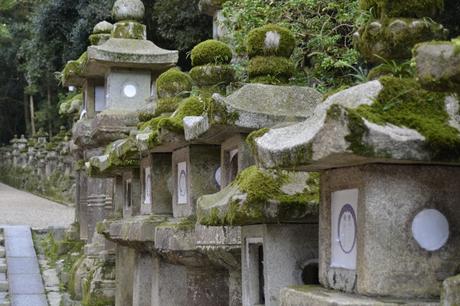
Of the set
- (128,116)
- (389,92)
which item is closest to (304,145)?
(389,92)

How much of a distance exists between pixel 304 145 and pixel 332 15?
25.4ft

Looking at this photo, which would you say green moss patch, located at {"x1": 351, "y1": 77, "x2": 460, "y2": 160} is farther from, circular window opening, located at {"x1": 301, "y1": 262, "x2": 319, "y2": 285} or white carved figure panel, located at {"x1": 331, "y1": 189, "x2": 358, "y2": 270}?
circular window opening, located at {"x1": 301, "y1": 262, "x2": 319, "y2": 285}

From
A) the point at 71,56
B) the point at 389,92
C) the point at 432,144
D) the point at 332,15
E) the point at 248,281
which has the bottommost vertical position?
the point at 248,281

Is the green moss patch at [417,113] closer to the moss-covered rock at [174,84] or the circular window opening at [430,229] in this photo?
the circular window opening at [430,229]

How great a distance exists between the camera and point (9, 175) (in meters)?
40.2

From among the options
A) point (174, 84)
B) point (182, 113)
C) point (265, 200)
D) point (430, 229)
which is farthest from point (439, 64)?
point (174, 84)

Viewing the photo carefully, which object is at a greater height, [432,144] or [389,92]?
[389,92]

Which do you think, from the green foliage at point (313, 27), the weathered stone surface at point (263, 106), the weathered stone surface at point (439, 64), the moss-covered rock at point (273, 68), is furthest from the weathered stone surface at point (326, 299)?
the green foliage at point (313, 27)

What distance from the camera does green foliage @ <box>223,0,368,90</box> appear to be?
11.6 meters

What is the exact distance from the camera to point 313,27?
12.1 metres

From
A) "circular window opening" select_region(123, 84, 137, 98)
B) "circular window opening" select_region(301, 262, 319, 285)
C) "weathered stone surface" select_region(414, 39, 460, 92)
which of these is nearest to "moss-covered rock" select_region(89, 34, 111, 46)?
"circular window opening" select_region(123, 84, 137, 98)

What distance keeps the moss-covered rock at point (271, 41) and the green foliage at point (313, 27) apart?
3994 millimetres

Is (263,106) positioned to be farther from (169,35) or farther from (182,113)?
(169,35)

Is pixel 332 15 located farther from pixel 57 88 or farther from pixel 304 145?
pixel 57 88
